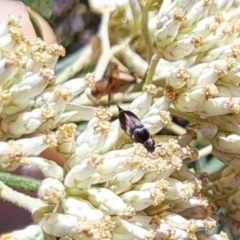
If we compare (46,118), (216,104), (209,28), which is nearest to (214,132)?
(216,104)

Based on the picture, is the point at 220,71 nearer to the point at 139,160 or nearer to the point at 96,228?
the point at 139,160

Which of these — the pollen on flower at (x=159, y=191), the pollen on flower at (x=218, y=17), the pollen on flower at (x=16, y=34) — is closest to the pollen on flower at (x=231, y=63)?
the pollen on flower at (x=218, y=17)

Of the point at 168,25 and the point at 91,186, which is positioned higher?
the point at 168,25

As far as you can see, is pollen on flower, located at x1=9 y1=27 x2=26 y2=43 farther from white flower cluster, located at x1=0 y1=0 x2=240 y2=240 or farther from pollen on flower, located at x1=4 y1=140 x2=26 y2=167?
pollen on flower, located at x1=4 y1=140 x2=26 y2=167

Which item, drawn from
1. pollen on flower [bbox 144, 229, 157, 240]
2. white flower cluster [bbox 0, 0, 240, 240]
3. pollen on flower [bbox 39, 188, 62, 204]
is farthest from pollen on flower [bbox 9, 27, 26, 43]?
pollen on flower [bbox 144, 229, 157, 240]

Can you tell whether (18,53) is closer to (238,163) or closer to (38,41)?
(38,41)

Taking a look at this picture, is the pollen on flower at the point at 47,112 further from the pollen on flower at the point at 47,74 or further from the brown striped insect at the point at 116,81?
the brown striped insect at the point at 116,81
